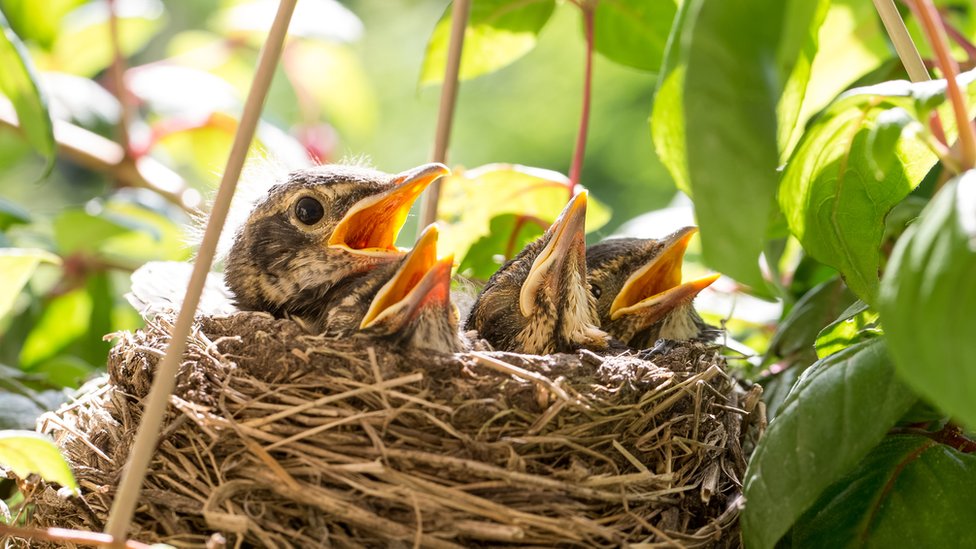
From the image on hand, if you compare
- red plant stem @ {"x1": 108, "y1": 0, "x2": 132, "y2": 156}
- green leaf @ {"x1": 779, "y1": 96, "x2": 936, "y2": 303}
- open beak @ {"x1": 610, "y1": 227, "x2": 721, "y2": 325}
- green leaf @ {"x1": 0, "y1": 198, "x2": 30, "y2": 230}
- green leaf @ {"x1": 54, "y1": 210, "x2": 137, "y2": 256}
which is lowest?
open beak @ {"x1": 610, "y1": 227, "x2": 721, "y2": 325}

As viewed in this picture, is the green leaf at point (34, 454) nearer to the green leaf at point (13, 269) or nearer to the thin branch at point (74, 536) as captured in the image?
the thin branch at point (74, 536)

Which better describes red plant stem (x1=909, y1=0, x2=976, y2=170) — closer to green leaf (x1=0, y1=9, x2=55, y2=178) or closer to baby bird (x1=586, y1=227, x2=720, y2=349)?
baby bird (x1=586, y1=227, x2=720, y2=349)

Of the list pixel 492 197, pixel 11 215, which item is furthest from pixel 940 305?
pixel 11 215

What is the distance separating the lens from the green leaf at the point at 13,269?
109cm

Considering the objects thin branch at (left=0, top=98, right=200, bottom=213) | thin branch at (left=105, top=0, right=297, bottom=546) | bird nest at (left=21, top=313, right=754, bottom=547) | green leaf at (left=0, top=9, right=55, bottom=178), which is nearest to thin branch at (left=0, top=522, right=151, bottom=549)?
thin branch at (left=105, top=0, right=297, bottom=546)

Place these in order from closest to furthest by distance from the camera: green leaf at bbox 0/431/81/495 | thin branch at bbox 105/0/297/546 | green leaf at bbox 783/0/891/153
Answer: thin branch at bbox 105/0/297/546, green leaf at bbox 0/431/81/495, green leaf at bbox 783/0/891/153

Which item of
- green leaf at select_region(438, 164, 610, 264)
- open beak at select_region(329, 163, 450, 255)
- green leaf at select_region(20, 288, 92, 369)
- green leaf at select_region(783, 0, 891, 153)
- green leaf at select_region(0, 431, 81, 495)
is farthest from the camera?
green leaf at select_region(20, 288, 92, 369)

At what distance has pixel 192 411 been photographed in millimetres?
935

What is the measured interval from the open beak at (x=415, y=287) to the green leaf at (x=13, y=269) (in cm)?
38

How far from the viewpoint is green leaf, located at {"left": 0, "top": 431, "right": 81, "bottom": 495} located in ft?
2.59

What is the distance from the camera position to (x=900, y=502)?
0.88m

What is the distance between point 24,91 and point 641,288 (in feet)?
2.71

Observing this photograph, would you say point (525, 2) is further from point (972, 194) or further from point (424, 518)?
point (972, 194)

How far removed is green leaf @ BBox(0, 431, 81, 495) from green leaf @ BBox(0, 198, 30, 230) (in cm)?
71
